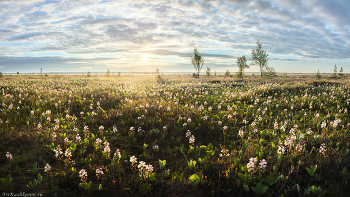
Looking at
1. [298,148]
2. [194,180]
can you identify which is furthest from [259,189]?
[298,148]

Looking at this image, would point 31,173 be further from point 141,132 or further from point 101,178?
point 141,132

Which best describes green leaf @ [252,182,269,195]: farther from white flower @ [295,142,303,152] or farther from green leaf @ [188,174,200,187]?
white flower @ [295,142,303,152]

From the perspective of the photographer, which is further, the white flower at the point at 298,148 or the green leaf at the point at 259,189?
Result: the white flower at the point at 298,148

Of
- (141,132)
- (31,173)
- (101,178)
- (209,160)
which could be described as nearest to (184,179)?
(209,160)

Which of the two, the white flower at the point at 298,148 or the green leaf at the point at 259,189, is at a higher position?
the white flower at the point at 298,148

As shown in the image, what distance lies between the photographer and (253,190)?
3.37 metres

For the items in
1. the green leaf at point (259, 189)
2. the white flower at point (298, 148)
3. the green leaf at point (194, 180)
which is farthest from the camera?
the white flower at point (298, 148)

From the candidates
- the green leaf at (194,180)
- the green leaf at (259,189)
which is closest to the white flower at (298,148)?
the green leaf at (259,189)

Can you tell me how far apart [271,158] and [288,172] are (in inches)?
22.6

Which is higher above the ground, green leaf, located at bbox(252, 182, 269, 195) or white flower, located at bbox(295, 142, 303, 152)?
white flower, located at bbox(295, 142, 303, 152)

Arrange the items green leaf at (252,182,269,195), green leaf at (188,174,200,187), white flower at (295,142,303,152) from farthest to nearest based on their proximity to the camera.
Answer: white flower at (295,142,303,152) < green leaf at (188,174,200,187) < green leaf at (252,182,269,195)

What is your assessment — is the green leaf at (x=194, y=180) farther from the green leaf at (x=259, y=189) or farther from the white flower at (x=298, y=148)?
the white flower at (x=298, y=148)

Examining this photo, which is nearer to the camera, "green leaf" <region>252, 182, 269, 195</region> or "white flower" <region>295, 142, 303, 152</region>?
"green leaf" <region>252, 182, 269, 195</region>

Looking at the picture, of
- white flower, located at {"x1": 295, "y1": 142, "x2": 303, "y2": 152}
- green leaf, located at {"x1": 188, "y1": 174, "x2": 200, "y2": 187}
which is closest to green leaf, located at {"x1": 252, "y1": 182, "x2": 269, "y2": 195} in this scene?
green leaf, located at {"x1": 188, "y1": 174, "x2": 200, "y2": 187}
